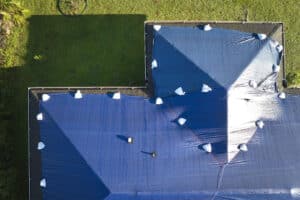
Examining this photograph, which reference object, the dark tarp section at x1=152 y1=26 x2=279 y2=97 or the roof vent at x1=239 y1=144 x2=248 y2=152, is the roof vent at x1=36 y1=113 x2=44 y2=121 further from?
the roof vent at x1=239 y1=144 x2=248 y2=152

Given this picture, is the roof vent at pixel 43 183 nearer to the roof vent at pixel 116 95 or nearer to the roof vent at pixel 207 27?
the roof vent at pixel 116 95

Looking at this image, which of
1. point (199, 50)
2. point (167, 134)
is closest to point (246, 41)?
point (199, 50)

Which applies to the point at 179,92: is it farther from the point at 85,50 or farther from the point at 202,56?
the point at 85,50

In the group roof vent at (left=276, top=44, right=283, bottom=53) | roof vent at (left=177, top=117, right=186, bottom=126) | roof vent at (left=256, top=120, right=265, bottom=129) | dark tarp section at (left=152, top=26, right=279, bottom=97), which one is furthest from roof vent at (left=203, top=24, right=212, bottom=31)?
roof vent at (left=256, top=120, right=265, bottom=129)

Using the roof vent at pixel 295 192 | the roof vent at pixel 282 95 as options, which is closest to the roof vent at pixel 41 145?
the roof vent at pixel 282 95

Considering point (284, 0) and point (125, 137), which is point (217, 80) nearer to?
point (125, 137)

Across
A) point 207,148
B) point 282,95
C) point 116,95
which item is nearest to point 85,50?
point 116,95
